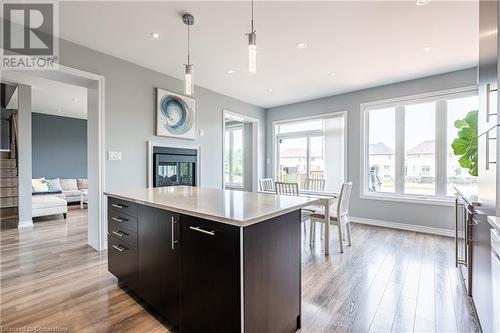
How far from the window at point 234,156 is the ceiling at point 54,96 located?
3.84m

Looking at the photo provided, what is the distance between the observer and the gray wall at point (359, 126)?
383 centimetres

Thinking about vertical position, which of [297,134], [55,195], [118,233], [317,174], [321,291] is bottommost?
[321,291]

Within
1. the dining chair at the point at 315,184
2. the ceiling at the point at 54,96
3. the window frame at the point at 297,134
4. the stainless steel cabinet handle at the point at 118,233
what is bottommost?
the stainless steel cabinet handle at the point at 118,233

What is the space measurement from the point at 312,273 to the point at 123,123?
10.4 feet

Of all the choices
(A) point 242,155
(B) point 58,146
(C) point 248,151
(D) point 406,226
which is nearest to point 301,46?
(D) point 406,226

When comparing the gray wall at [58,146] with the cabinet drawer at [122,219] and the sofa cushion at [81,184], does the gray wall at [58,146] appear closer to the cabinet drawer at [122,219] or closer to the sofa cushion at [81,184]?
the sofa cushion at [81,184]

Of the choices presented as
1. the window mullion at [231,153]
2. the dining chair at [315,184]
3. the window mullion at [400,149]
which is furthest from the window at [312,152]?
the window mullion at [231,153]

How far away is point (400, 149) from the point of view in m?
4.36

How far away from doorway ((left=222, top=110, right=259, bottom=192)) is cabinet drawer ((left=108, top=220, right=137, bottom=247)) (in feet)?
13.9

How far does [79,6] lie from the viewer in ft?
7.36

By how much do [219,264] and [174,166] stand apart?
10.3 feet

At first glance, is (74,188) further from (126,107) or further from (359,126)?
(359,126)

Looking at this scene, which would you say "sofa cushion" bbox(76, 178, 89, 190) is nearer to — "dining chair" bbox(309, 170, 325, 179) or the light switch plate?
the light switch plate

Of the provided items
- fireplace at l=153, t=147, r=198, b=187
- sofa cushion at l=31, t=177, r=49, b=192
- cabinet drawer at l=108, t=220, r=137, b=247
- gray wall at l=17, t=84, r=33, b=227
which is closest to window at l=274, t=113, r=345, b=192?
fireplace at l=153, t=147, r=198, b=187
